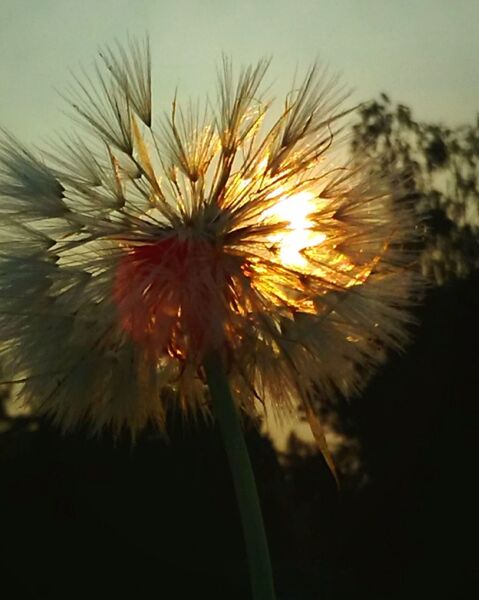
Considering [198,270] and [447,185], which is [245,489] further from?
[447,185]

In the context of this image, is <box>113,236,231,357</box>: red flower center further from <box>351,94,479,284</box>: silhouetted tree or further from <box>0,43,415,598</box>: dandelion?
<box>351,94,479,284</box>: silhouetted tree

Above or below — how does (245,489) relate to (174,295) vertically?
below

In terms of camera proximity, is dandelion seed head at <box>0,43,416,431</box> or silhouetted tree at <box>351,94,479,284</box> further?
silhouetted tree at <box>351,94,479,284</box>

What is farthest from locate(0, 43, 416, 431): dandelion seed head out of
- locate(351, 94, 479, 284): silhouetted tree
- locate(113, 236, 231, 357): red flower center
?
locate(351, 94, 479, 284): silhouetted tree

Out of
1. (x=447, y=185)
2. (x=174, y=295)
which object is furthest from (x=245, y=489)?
(x=447, y=185)

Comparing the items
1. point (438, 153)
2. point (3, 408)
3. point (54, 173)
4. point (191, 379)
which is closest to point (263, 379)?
point (191, 379)
